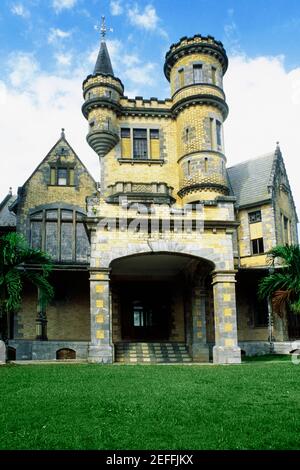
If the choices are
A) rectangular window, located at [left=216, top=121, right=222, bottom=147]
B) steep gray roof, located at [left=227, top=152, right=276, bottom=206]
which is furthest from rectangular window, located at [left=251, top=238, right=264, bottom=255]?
rectangular window, located at [left=216, top=121, right=222, bottom=147]

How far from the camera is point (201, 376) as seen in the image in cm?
1266

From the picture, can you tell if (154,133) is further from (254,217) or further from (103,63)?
(254,217)

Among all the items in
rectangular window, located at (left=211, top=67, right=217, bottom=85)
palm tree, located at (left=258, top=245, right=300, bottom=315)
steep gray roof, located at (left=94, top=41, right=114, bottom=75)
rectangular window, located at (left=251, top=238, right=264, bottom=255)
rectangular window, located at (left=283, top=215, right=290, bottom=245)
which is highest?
steep gray roof, located at (left=94, top=41, right=114, bottom=75)

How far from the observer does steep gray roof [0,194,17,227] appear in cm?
2925

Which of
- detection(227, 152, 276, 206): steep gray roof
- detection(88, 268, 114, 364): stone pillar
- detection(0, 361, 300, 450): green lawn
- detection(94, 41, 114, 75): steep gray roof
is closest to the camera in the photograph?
detection(0, 361, 300, 450): green lawn

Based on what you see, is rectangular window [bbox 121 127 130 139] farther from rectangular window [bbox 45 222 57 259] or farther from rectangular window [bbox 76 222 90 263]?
rectangular window [bbox 45 222 57 259]

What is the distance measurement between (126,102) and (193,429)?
80.2 feet

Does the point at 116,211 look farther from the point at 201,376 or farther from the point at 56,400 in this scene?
the point at 56,400

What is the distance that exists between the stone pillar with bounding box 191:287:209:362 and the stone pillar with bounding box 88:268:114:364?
595 centimetres

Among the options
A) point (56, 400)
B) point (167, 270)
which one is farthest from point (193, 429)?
point (167, 270)

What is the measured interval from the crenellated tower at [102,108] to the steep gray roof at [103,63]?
6.1 inches

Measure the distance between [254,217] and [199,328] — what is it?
894cm

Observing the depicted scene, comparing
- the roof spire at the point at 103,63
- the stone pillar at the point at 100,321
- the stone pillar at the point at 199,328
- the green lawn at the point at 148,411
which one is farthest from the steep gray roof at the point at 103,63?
the green lawn at the point at 148,411

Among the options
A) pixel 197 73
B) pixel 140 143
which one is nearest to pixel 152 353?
pixel 140 143
